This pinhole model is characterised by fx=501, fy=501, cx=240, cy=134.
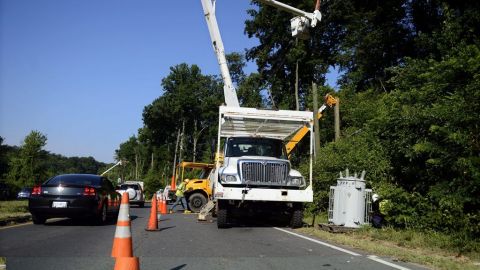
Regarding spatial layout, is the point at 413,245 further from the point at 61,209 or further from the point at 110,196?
the point at 110,196

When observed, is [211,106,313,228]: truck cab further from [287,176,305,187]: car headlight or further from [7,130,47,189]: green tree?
[7,130,47,189]: green tree

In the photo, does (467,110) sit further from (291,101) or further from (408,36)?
(291,101)

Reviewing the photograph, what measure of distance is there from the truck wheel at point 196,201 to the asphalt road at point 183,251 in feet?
35.9

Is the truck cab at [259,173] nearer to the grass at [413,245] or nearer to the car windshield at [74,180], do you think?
the grass at [413,245]

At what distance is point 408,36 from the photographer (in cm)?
3200

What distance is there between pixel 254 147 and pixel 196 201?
9.57 metres

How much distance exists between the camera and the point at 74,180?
44.8 feet

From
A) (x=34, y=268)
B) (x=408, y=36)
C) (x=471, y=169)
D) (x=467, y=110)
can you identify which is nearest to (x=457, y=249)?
(x=471, y=169)

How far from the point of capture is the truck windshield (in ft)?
47.4

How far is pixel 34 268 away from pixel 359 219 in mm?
8211

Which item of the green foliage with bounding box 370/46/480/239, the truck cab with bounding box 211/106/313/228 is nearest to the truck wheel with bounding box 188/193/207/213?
the truck cab with bounding box 211/106/313/228

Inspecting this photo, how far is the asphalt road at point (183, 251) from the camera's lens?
24.1 feet

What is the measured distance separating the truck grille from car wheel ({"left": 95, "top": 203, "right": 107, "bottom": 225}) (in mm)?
4195

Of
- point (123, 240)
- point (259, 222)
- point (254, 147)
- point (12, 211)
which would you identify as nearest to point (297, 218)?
point (254, 147)
